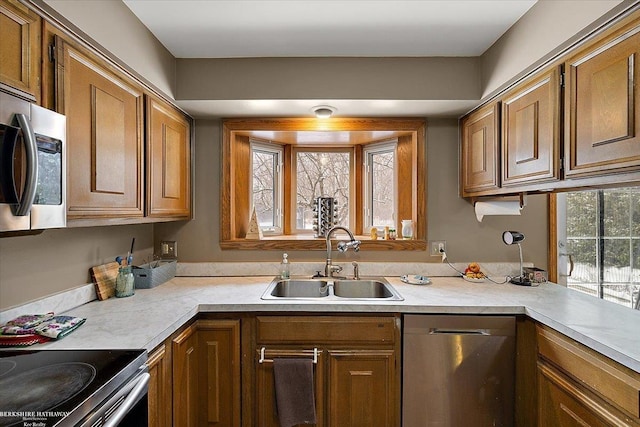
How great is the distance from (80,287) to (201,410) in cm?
90

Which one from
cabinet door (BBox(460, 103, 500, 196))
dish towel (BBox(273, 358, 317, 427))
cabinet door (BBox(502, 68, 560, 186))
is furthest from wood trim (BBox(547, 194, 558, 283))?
dish towel (BBox(273, 358, 317, 427))

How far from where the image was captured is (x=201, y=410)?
178cm

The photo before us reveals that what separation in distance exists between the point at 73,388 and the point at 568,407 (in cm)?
181

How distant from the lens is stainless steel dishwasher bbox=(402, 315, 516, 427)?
1744mm

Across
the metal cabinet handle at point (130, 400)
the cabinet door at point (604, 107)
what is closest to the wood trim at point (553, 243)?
the cabinet door at point (604, 107)

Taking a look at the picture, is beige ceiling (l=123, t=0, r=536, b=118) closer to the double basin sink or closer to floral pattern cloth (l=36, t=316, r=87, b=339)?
the double basin sink

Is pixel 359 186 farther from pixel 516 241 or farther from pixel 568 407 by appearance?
pixel 568 407

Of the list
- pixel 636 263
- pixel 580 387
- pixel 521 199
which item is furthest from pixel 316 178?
pixel 636 263

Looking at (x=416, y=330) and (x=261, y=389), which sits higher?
(x=416, y=330)

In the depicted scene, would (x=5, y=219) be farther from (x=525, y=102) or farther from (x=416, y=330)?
(x=525, y=102)

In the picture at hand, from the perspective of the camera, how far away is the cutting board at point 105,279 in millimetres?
1784

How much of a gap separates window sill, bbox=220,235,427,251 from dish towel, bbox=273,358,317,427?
0.89 m

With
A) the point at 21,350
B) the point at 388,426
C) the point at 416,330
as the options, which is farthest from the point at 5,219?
the point at 388,426

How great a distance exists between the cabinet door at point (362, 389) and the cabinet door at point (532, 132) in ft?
3.85
